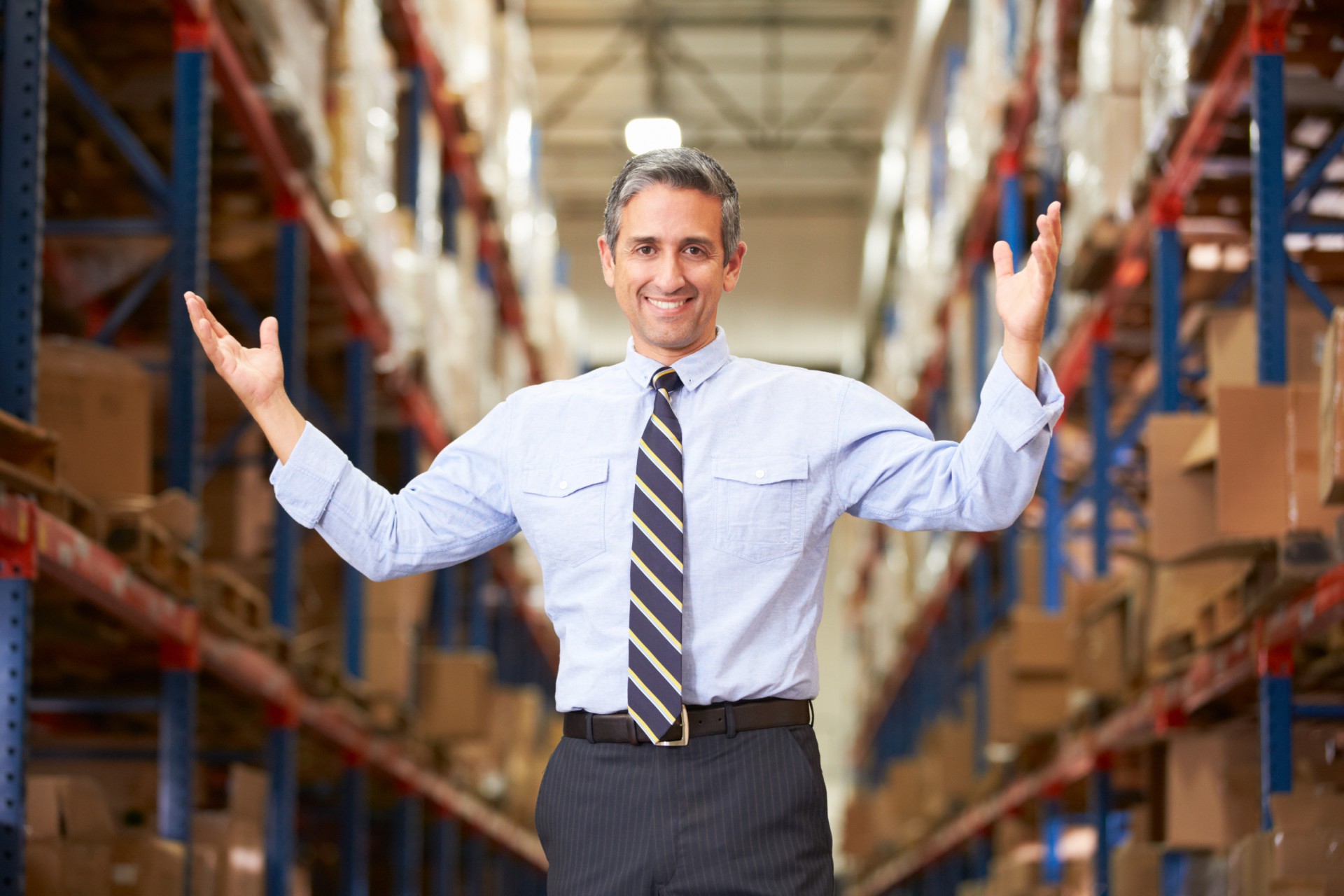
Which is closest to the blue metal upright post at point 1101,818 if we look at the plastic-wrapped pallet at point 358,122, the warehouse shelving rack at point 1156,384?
the warehouse shelving rack at point 1156,384

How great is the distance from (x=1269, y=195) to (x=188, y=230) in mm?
3320

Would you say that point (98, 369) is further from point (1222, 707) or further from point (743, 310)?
point (743, 310)

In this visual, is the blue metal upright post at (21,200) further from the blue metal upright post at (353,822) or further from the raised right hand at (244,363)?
the blue metal upright post at (353,822)

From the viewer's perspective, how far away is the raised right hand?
284 centimetres

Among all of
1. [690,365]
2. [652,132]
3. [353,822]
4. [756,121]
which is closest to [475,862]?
[353,822]

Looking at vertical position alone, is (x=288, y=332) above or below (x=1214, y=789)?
above

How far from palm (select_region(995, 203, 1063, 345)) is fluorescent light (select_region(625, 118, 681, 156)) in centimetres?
1648

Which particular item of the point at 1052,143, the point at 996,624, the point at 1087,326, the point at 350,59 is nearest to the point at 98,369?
the point at 350,59

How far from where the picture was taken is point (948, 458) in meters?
2.73

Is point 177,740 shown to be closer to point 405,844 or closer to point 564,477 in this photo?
point 564,477

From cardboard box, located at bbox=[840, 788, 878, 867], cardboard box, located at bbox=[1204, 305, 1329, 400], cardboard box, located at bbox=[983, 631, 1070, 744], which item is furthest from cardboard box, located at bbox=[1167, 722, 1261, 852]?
cardboard box, located at bbox=[840, 788, 878, 867]

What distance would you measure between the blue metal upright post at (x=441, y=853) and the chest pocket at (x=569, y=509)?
9.36 m

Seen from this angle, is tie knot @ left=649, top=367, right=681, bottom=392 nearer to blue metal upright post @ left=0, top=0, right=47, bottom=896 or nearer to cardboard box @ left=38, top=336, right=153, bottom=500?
blue metal upright post @ left=0, top=0, right=47, bottom=896

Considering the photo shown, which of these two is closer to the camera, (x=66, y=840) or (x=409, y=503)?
(x=409, y=503)
